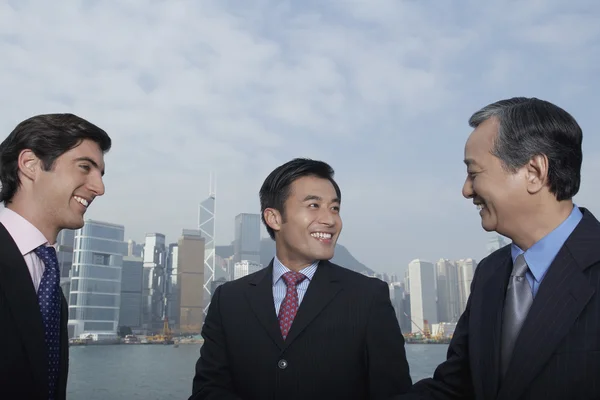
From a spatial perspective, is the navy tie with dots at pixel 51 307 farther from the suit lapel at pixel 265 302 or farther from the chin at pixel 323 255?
the chin at pixel 323 255

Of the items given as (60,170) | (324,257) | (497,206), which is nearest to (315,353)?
(324,257)

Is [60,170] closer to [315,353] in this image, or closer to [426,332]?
[315,353]

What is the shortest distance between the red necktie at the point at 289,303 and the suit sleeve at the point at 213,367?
1.11ft

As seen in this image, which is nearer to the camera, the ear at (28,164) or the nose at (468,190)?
the nose at (468,190)

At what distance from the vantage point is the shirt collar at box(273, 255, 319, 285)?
8.98 feet

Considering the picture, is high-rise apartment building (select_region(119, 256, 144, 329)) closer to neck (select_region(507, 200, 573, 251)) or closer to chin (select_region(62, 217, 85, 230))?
chin (select_region(62, 217, 85, 230))

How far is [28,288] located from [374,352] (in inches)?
60.3

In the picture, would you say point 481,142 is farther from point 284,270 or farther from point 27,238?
point 27,238

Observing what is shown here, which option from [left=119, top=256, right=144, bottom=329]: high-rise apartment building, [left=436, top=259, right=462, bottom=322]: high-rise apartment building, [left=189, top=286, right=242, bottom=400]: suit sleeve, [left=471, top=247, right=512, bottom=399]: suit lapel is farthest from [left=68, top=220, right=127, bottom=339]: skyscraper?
[left=471, top=247, right=512, bottom=399]: suit lapel

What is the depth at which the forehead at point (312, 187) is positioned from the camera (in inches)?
111

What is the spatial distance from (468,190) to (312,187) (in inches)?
44.7

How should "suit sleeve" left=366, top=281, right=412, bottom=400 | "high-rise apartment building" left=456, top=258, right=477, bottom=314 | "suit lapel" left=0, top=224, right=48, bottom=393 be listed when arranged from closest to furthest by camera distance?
"suit lapel" left=0, top=224, right=48, bottom=393 < "suit sleeve" left=366, top=281, right=412, bottom=400 < "high-rise apartment building" left=456, top=258, right=477, bottom=314

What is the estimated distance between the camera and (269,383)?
2391 mm

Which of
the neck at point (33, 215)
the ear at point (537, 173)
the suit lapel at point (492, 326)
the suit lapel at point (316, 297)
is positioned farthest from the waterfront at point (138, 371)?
the ear at point (537, 173)
